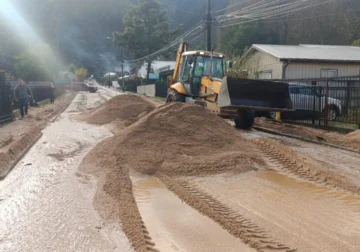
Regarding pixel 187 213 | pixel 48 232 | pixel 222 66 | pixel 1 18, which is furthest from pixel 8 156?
pixel 1 18

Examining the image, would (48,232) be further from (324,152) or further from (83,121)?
(83,121)

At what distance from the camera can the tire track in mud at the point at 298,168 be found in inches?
261

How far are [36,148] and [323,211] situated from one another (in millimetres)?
7866

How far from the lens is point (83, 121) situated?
55.6ft

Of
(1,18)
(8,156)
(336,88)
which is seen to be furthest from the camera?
(1,18)

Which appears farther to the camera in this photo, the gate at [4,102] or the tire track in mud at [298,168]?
the gate at [4,102]

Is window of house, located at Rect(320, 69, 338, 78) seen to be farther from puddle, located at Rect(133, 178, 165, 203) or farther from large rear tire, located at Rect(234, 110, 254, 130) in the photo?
puddle, located at Rect(133, 178, 165, 203)

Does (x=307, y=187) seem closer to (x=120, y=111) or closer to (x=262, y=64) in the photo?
(x=120, y=111)

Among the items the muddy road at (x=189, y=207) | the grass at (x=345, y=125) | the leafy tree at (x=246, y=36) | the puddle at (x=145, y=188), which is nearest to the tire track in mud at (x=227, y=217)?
the muddy road at (x=189, y=207)

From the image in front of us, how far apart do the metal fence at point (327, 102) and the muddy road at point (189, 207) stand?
4.93 metres

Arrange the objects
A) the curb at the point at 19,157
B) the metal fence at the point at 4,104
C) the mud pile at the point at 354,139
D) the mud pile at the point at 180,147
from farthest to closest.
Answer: the metal fence at the point at 4,104 → the mud pile at the point at 354,139 → the curb at the point at 19,157 → the mud pile at the point at 180,147


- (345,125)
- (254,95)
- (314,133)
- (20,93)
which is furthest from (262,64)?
(20,93)

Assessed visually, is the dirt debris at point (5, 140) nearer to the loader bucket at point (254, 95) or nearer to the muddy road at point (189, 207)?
the muddy road at point (189, 207)

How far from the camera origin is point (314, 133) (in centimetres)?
1296
